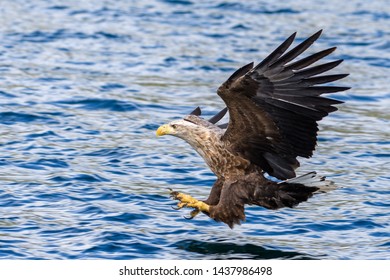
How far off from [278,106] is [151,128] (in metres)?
3.93

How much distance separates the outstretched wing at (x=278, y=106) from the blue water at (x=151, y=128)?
75 centimetres

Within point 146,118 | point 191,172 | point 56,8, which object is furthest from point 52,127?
point 56,8

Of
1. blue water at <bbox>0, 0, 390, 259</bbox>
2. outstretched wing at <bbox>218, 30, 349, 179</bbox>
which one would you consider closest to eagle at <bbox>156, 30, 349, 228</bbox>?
outstretched wing at <bbox>218, 30, 349, 179</bbox>

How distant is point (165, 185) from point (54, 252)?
86.5 inches

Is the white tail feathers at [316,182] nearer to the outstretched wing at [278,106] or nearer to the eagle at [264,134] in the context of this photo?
the eagle at [264,134]

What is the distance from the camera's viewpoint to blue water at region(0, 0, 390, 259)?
8016mm

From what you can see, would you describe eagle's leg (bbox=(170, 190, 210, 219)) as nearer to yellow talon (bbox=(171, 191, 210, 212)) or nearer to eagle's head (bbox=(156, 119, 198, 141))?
yellow talon (bbox=(171, 191, 210, 212))

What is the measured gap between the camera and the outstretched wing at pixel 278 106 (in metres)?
7.40

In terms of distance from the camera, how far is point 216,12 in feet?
56.7

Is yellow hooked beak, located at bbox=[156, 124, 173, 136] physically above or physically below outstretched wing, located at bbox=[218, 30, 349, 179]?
below

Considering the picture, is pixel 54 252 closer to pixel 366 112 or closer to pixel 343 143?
pixel 343 143

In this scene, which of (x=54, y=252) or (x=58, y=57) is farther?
(x=58, y=57)

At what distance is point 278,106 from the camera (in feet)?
25.1

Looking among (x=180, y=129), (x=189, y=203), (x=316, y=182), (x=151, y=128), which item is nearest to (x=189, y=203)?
(x=189, y=203)
